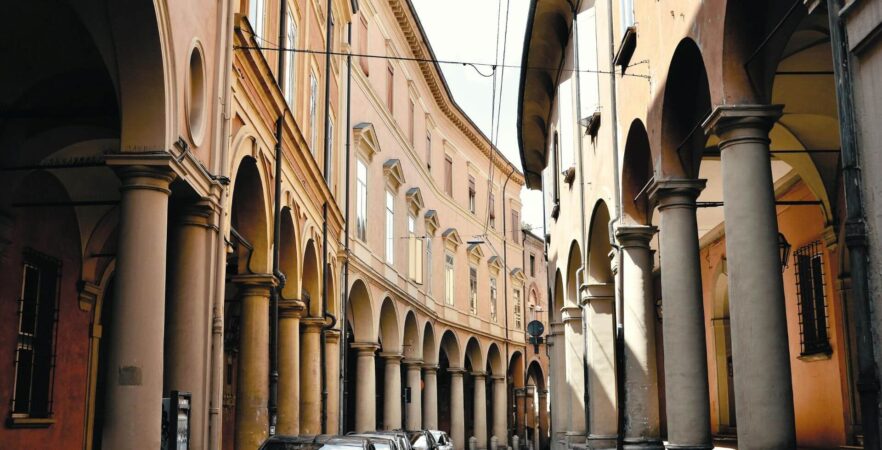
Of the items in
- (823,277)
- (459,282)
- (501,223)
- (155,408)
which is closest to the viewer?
(155,408)

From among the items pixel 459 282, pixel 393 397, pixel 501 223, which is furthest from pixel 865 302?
pixel 501 223

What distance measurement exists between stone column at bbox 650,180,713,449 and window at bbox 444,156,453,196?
109 ft

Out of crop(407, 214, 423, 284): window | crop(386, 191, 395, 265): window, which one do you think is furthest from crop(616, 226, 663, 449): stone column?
crop(407, 214, 423, 284): window

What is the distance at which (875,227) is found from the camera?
21.9 feet

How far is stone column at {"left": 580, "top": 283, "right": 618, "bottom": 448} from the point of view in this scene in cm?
1850

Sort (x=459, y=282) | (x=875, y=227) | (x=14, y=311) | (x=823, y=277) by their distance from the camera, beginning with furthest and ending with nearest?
(x=459, y=282)
(x=823, y=277)
(x=14, y=311)
(x=875, y=227)

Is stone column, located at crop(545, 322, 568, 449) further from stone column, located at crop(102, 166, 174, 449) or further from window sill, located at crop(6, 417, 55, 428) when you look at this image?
stone column, located at crop(102, 166, 174, 449)

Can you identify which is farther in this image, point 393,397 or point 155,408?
point 393,397

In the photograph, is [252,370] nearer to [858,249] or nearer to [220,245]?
[220,245]

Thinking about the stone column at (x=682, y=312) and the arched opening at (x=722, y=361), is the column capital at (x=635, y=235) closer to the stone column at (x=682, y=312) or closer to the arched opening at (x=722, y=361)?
A: the stone column at (x=682, y=312)

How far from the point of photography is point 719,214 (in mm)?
20734

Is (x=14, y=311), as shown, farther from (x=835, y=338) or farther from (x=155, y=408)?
(x=835, y=338)

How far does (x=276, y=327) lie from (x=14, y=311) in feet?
16.7

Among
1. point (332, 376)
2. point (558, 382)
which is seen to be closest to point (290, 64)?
point (332, 376)
